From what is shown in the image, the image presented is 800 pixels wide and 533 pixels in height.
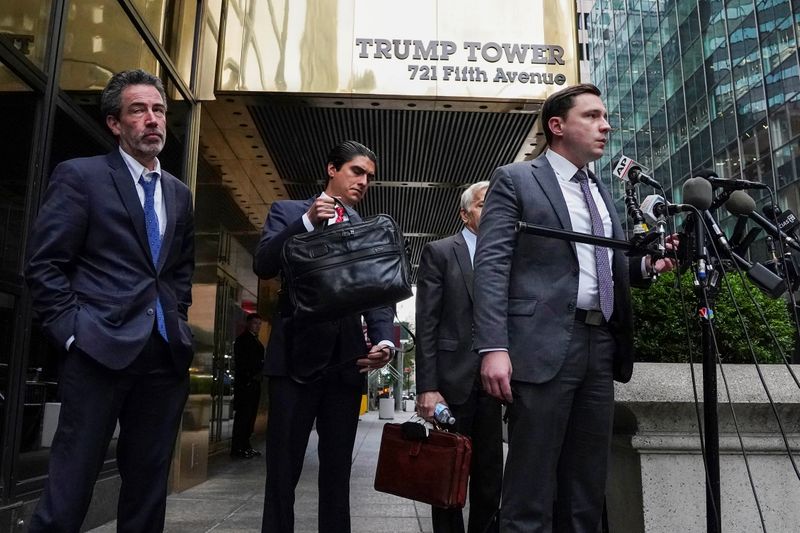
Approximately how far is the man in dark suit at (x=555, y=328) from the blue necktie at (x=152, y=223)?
1181mm

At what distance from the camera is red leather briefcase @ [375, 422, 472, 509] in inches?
117

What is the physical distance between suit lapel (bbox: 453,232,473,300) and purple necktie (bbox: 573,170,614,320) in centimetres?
124

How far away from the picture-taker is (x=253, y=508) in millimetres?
5621

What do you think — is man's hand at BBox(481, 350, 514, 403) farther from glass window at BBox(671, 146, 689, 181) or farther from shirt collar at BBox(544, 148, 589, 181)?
glass window at BBox(671, 146, 689, 181)

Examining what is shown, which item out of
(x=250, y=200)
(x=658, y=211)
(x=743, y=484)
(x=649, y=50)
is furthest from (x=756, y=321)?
(x=649, y=50)

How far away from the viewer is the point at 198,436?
6.72 m

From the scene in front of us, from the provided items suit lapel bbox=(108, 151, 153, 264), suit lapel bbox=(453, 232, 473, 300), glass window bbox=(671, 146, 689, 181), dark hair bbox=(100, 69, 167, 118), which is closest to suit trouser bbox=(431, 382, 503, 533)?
suit lapel bbox=(453, 232, 473, 300)

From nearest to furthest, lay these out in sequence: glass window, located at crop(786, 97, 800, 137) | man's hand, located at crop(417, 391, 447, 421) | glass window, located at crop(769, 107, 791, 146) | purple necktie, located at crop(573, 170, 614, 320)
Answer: purple necktie, located at crop(573, 170, 614, 320) < man's hand, located at crop(417, 391, 447, 421) < glass window, located at crop(786, 97, 800, 137) < glass window, located at crop(769, 107, 791, 146)

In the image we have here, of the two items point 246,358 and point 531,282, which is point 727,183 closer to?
point 531,282

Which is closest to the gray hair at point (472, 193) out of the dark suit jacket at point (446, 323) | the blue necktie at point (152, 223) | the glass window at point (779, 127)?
the dark suit jacket at point (446, 323)

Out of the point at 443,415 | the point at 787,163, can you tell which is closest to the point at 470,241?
the point at 443,415

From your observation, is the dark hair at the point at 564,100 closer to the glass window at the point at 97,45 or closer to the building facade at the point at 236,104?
the building facade at the point at 236,104

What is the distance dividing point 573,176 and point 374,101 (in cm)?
394

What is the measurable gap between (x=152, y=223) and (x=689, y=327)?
2905 millimetres
